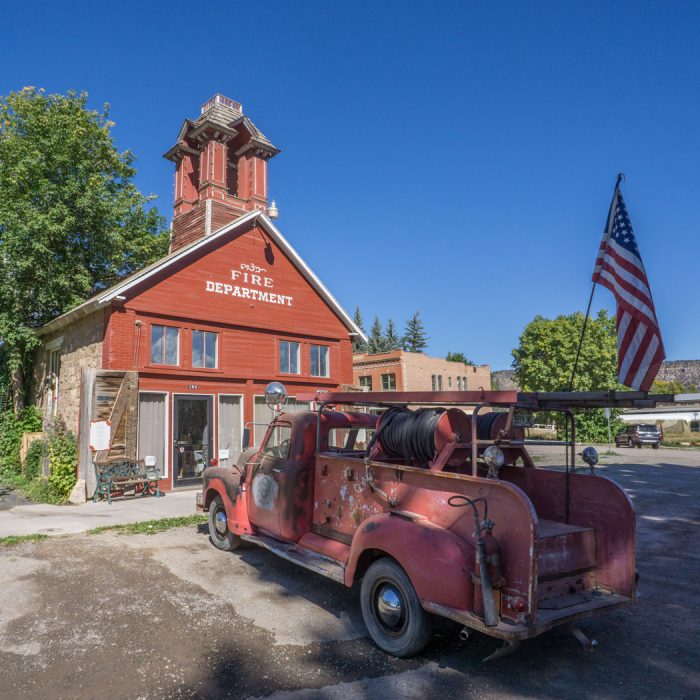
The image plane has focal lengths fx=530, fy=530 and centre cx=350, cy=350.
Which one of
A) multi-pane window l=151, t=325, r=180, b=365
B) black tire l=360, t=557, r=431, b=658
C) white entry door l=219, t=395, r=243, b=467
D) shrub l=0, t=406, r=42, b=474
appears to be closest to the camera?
black tire l=360, t=557, r=431, b=658

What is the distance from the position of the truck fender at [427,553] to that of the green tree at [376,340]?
6261cm

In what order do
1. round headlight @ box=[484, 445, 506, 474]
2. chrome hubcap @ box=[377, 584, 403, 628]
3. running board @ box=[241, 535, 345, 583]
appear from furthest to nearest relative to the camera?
running board @ box=[241, 535, 345, 583], chrome hubcap @ box=[377, 584, 403, 628], round headlight @ box=[484, 445, 506, 474]

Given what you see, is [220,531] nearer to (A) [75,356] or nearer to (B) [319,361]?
(A) [75,356]

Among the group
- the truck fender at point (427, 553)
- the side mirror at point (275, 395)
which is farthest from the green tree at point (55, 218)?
the truck fender at point (427, 553)

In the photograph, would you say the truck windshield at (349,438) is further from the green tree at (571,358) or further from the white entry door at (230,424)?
the green tree at (571,358)

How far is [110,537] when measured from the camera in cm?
908

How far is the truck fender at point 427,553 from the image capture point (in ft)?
13.2

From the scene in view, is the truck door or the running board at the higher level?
the truck door

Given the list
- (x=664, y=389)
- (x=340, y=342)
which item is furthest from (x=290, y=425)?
(x=664, y=389)

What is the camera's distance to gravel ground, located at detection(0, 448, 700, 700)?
4059mm

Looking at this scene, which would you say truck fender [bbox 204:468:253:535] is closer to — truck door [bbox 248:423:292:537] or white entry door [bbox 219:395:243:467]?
truck door [bbox 248:423:292:537]

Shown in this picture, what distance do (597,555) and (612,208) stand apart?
3.91 m

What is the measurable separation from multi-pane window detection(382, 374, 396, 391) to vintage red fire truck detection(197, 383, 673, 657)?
114 feet

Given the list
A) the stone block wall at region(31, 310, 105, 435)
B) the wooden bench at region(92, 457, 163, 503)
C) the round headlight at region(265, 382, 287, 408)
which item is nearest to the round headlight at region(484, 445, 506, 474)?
the round headlight at region(265, 382, 287, 408)
